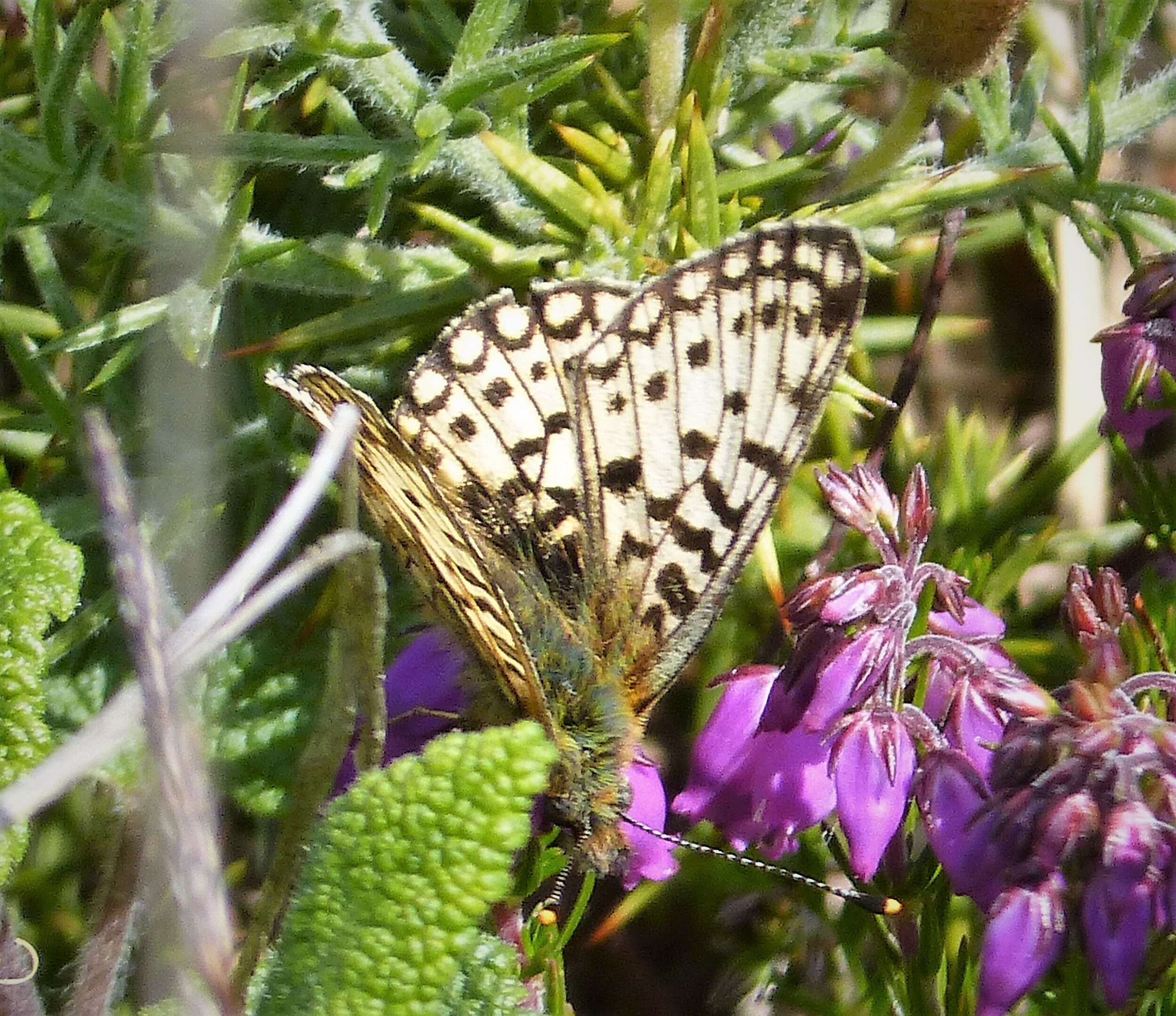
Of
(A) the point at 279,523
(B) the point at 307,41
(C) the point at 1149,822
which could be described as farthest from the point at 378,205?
(C) the point at 1149,822

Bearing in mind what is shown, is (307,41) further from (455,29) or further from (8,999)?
(8,999)

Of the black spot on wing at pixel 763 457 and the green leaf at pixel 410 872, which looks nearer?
the green leaf at pixel 410 872

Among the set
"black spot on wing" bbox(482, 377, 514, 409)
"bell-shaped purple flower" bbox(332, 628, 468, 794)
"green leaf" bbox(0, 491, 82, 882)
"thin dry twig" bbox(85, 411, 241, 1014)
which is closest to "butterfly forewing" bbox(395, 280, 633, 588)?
"black spot on wing" bbox(482, 377, 514, 409)

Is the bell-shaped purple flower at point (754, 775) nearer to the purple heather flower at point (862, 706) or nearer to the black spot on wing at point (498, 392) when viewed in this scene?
the purple heather flower at point (862, 706)

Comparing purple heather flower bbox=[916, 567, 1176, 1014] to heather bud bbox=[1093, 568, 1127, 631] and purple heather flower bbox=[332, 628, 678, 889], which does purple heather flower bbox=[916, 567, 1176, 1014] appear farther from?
purple heather flower bbox=[332, 628, 678, 889]

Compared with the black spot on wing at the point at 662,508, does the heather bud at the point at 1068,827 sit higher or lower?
lower

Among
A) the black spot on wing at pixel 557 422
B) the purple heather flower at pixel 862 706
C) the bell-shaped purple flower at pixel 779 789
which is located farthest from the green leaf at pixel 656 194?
the bell-shaped purple flower at pixel 779 789
